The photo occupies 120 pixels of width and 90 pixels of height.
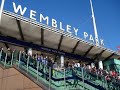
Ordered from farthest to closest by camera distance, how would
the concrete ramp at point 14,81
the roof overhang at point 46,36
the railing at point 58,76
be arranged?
the roof overhang at point 46,36
the concrete ramp at point 14,81
the railing at point 58,76

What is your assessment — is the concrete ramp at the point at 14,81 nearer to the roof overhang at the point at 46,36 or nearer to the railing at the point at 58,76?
the railing at the point at 58,76

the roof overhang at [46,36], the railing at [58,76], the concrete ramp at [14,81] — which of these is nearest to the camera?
the railing at [58,76]

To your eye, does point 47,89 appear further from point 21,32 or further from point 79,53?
point 79,53

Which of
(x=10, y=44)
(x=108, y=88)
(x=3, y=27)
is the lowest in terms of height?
(x=108, y=88)

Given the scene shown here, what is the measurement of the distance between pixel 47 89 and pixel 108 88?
12.7 feet

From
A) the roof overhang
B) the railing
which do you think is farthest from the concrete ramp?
the roof overhang

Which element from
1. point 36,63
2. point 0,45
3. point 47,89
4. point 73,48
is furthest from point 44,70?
point 73,48

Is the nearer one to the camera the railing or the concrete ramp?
the railing

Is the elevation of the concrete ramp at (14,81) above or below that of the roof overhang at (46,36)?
below

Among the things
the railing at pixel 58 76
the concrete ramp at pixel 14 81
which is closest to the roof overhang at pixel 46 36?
the railing at pixel 58 76

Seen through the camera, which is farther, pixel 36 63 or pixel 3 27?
pixel 3 27

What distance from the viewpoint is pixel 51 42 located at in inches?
1023

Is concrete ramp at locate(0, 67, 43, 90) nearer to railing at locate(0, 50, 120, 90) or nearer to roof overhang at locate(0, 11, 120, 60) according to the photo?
railing at locate(0, 50, 120, 90)

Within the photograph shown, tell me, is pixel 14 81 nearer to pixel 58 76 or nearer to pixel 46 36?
pixel 58 76
